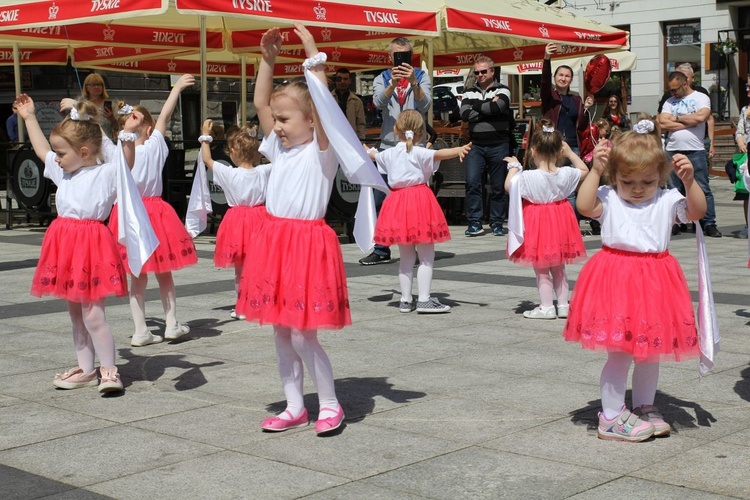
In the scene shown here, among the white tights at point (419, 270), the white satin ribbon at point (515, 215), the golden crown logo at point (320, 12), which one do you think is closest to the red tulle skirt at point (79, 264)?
the white tights at point (419, 270)

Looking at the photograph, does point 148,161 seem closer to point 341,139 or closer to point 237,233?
point 237,233

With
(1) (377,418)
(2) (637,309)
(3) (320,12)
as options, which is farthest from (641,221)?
(3) (320,12)

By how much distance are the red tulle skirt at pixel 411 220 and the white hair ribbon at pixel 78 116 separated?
9.78 ft

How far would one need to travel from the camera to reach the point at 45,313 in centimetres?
870

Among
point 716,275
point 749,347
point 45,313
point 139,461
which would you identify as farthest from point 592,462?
point 716,275

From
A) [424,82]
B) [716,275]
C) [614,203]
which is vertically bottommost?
[716,275]

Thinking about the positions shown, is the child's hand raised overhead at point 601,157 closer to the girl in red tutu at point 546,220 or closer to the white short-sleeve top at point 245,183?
the girl in red tutu at point 546,220

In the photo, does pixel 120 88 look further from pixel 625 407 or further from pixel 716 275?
pixel 625 407

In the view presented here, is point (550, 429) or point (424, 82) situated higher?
point (424, 82)

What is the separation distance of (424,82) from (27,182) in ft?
22.5

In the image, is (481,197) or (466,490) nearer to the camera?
(466,490)

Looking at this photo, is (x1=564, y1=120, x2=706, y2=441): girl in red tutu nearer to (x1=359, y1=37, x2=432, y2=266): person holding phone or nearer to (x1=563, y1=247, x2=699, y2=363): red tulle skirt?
(x1=563, y1=247, x2=699, y2=363): red tulle skirt

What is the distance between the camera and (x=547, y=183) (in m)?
8.45

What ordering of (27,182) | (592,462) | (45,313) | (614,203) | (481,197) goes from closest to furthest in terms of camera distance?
(592,462), (614,203), (45,313), (481,197), (27,182)
